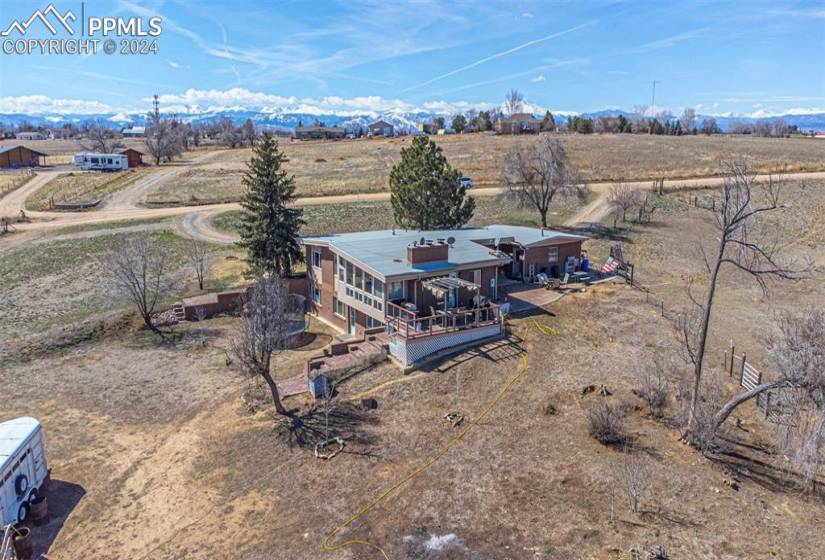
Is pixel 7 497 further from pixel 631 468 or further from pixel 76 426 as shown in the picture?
pixel 631 468

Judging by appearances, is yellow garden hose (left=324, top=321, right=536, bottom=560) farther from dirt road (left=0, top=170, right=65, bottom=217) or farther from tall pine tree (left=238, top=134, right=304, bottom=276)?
dirt road (left=0, top=170, right=65, bottom=217)

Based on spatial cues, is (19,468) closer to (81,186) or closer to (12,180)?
(81,186)

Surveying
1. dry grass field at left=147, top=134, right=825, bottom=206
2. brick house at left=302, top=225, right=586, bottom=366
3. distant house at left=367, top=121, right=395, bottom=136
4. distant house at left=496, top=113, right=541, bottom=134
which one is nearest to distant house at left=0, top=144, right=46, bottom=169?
dry grass field at left=147, top=134, right=825, bottom=206

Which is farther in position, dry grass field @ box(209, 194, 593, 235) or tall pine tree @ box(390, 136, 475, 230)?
dry grass field @ box(209, 194, 593, 235)

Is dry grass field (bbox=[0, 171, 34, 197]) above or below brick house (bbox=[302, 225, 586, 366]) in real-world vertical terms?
above

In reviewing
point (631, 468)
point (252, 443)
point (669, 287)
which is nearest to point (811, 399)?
point (631, 468)

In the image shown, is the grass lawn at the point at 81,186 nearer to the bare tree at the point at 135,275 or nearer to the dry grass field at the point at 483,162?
the dry grass field at the point at 483,162

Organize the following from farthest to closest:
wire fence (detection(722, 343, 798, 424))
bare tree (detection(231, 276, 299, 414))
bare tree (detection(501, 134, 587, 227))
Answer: bare tree (detection(501, 134, 587, 227)) < bare tree (detection(231, 276, 299, 414)) < wire fence (detection(722, 343, 798, 424))

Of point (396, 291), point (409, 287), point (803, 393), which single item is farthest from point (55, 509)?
point (803, 393)
